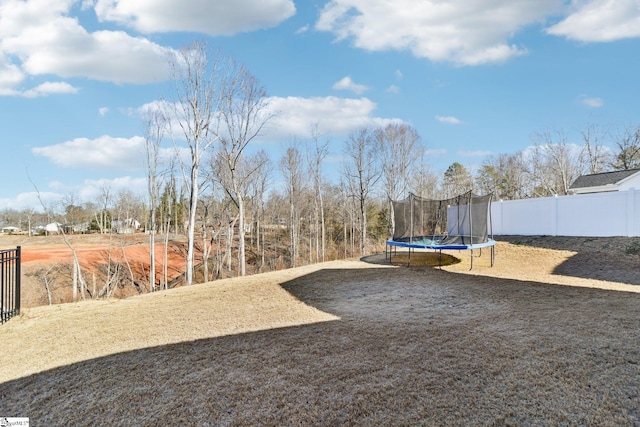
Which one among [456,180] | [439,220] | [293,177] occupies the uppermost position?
[456,180]

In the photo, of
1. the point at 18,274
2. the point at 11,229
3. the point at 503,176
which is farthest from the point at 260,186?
the point at 11,229

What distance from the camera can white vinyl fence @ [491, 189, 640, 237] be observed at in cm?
927

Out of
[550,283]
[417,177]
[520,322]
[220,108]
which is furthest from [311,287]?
[417,177]

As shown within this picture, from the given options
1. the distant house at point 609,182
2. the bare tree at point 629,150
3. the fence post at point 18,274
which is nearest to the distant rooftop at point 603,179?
the distant house at point 609,182

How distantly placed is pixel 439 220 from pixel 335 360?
30.2 feet

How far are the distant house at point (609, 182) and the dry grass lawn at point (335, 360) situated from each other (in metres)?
12.9

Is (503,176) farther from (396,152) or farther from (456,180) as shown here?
(396,152)

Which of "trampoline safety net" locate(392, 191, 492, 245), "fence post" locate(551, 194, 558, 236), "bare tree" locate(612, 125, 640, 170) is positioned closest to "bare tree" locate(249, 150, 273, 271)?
"trampoline safety net" locate(392, 191, 492, 245)

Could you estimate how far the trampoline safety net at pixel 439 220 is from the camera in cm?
869

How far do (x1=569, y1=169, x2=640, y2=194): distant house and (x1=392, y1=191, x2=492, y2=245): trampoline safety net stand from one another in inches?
317

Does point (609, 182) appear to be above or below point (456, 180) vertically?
below

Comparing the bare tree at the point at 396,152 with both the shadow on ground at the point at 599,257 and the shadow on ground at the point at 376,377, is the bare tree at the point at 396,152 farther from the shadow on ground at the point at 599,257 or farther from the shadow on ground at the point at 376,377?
the shadow on ground at the point at 376,377

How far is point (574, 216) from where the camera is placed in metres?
10.5

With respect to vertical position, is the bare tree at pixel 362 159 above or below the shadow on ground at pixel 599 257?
above
